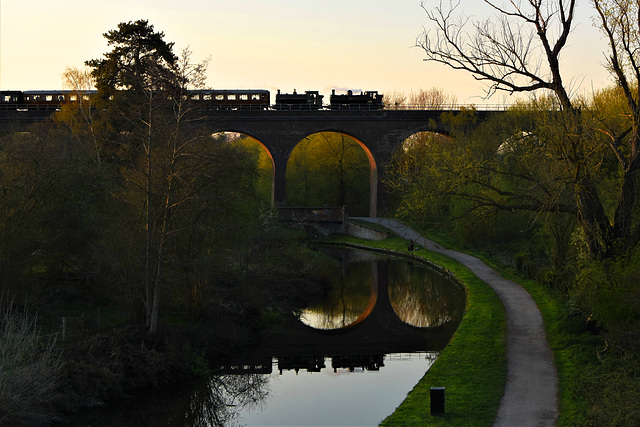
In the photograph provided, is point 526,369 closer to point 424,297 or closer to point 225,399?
point 225,399

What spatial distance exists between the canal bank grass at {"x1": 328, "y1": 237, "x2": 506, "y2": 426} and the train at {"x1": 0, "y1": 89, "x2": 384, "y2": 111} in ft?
92.8

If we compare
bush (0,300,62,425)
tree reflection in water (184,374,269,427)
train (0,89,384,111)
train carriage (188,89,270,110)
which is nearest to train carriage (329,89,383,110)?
train (0,89,384,111)

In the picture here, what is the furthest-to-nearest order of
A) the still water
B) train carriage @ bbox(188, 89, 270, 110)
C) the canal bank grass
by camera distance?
train carriage @ bbox(188, 89, 270, 110), the still water, the canal bank grass

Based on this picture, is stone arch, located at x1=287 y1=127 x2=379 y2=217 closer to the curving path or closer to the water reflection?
the water reflection

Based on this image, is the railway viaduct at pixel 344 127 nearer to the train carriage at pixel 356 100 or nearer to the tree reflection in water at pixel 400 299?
the train carriage at pixel 356 100

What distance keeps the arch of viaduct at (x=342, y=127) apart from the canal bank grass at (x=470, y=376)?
2565 cm

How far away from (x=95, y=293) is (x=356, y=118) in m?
29.5

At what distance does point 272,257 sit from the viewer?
24859mm

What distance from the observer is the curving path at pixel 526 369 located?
10089mm

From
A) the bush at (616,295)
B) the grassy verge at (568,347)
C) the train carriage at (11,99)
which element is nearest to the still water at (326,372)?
the grassy verge at (568,347)

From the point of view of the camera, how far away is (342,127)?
45.0 meters

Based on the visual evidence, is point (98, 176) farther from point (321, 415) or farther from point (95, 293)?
point (321, 415)

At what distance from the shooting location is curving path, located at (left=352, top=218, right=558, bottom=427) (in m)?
10.1

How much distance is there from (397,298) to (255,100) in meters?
25.3
